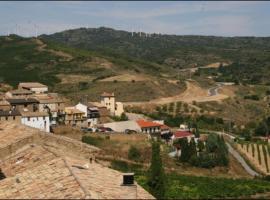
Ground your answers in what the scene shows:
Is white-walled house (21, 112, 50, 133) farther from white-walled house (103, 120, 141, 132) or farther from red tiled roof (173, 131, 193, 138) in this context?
red tiled roof (173, 131, 193, 138)

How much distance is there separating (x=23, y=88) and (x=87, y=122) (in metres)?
17.9

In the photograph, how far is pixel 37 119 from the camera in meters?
67.7

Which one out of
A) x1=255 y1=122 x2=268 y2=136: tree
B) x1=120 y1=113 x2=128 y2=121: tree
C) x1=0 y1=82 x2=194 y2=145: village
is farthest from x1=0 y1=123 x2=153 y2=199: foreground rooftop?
x1=255 y1=122 x2=268 y2=136: tree

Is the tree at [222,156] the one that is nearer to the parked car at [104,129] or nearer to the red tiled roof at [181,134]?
the red tiled roof at [181,134]

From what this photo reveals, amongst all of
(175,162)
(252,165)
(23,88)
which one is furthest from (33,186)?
(23,88)

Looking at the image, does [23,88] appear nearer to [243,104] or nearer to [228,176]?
[228,176]

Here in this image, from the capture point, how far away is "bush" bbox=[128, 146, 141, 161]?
2603 inches

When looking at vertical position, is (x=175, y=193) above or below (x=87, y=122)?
below

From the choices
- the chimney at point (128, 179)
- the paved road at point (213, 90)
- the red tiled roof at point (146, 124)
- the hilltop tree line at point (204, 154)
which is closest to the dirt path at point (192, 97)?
the paved road at point (213, 90)

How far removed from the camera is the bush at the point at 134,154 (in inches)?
2603

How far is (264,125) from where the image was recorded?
103 meters

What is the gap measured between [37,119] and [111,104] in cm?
2692

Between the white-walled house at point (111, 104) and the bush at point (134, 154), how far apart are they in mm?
24873

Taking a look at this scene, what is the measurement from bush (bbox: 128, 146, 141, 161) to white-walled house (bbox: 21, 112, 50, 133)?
11199 millimetres
